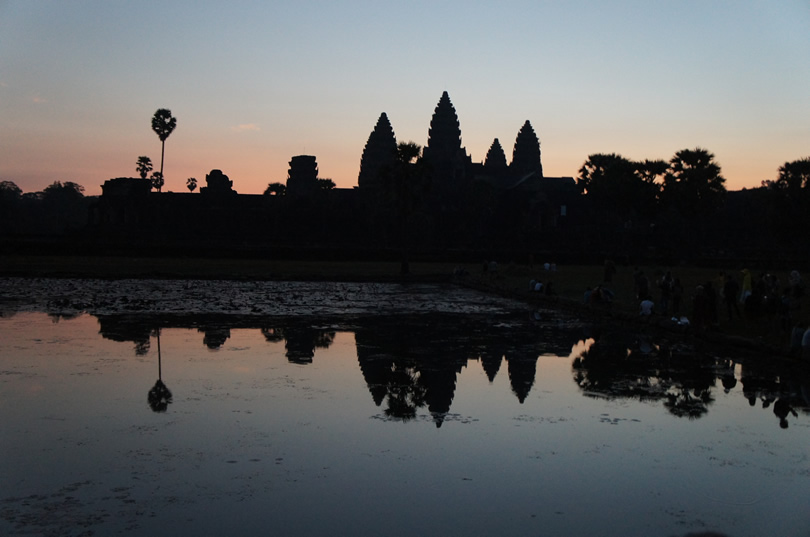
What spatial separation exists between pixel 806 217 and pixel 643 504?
4183cm

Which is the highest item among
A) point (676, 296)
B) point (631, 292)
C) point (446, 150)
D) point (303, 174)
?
point (446, 150)

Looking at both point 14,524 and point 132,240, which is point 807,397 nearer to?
point 14,524

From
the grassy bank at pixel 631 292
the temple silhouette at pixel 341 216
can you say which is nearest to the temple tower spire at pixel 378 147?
the temple silhouette at pixel 341 216

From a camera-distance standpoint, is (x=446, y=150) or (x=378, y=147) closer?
(x=446, y=150)

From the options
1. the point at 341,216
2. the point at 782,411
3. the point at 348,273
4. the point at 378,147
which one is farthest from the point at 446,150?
the point at 782,411

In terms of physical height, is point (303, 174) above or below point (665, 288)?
above

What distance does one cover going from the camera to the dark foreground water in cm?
681

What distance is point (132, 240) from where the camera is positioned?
64.6m

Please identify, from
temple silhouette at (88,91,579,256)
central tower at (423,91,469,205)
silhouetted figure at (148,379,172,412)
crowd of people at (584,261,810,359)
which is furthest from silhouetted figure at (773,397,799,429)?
central tower at (423,91,469,205)

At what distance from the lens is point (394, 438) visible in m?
9.34

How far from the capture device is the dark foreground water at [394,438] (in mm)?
6809

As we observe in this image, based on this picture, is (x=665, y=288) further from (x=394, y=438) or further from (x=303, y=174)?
(x=303, y=174)

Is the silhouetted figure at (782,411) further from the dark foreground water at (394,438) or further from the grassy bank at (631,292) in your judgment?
the grassy bank at (631,292)

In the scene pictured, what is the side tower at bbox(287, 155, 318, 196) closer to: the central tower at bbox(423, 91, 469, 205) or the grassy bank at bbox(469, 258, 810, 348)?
the central tower at bbox(423, 91, 469, 205)
